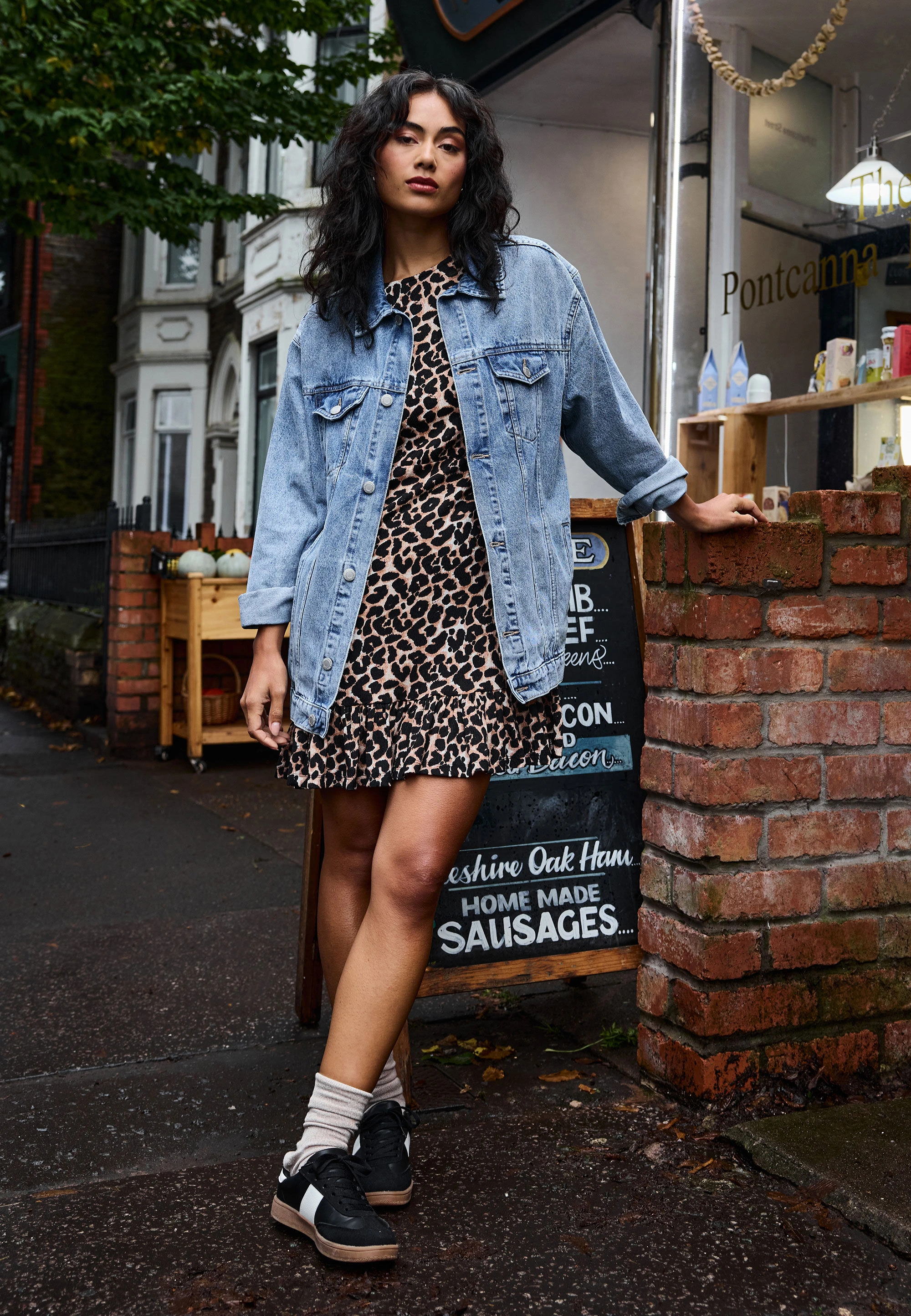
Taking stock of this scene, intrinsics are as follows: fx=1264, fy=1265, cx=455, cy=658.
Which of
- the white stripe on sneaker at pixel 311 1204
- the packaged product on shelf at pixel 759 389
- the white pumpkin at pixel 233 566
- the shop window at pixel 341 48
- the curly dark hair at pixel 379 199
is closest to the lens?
the white stripe on sneaker at pixel 311 1204

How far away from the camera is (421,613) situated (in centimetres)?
235

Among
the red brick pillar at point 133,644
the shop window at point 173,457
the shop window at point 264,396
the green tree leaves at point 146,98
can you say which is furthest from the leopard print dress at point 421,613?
the shop window at point 173,457

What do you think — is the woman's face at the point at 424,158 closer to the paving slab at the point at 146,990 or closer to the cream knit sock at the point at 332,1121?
the cream knit sock at the point at 332,1121

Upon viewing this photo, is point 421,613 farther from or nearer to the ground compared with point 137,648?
farther from the ground

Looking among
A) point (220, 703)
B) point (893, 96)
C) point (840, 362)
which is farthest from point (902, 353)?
point (220, 703)

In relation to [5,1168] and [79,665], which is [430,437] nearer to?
[5,1168]

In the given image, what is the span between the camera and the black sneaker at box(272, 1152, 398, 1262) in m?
2.08

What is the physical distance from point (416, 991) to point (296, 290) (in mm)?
13747

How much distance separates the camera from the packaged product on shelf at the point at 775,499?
570cm

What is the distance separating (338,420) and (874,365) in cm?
367

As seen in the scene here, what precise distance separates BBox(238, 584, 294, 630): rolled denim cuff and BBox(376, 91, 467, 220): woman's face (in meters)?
0.75

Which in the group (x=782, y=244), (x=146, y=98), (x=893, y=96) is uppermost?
(x=146, y=98)

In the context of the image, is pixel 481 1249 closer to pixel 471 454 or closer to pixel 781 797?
pixel 781 797

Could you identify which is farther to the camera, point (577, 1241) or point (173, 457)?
point (173, 457)
